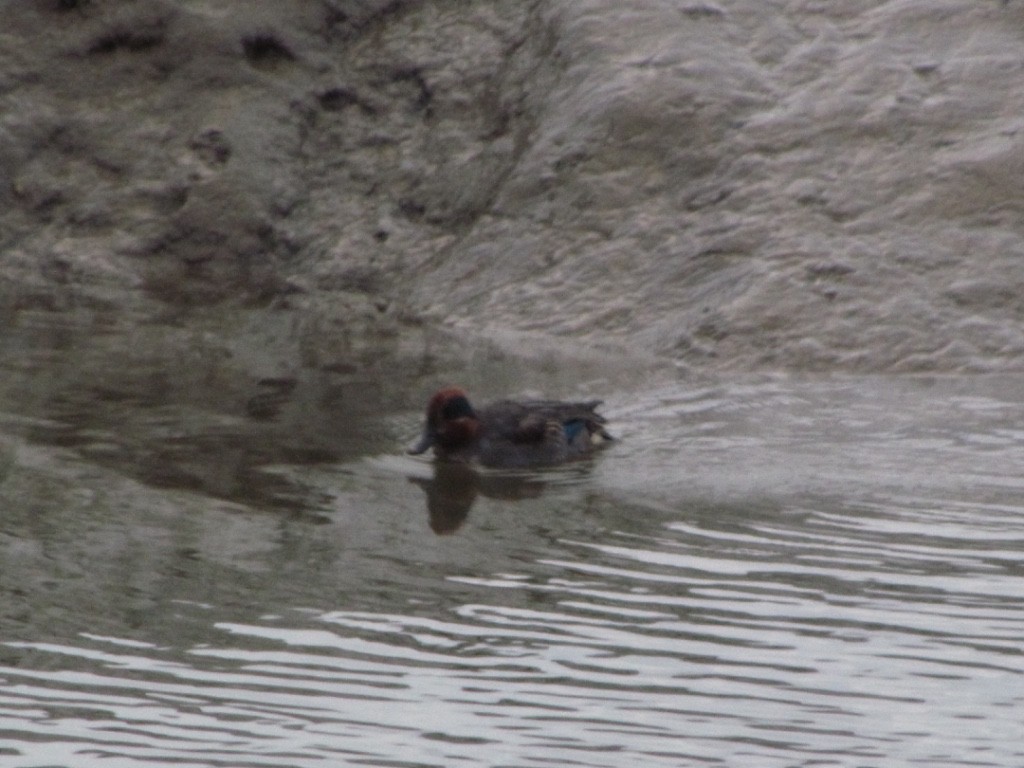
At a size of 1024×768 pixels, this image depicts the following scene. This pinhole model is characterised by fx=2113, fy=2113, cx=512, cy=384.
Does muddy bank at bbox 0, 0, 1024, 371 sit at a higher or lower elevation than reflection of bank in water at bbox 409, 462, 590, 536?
higher

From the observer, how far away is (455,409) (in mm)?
8367

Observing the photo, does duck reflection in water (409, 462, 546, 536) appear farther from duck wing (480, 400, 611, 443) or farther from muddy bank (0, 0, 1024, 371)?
muddy bank (0, 0, 1024, 371)

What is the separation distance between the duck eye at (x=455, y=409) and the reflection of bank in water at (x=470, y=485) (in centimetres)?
19

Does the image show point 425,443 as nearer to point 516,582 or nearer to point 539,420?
point 539,420

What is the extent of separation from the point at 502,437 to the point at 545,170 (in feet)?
12.6

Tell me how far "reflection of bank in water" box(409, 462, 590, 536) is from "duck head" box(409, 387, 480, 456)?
9cm

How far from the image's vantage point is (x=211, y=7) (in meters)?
13.6

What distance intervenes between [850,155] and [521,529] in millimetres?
4816

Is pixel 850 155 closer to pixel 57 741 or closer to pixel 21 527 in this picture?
pixel 21 527

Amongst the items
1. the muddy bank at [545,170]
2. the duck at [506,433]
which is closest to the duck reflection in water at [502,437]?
the duck at [506,433]

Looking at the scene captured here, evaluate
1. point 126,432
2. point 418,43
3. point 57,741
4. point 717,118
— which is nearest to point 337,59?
point 418,43

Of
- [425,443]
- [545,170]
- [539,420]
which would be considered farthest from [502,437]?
[545,170]

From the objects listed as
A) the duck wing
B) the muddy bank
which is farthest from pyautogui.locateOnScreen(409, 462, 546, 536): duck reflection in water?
the muddy bank

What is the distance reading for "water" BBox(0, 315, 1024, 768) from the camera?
4.93 m
